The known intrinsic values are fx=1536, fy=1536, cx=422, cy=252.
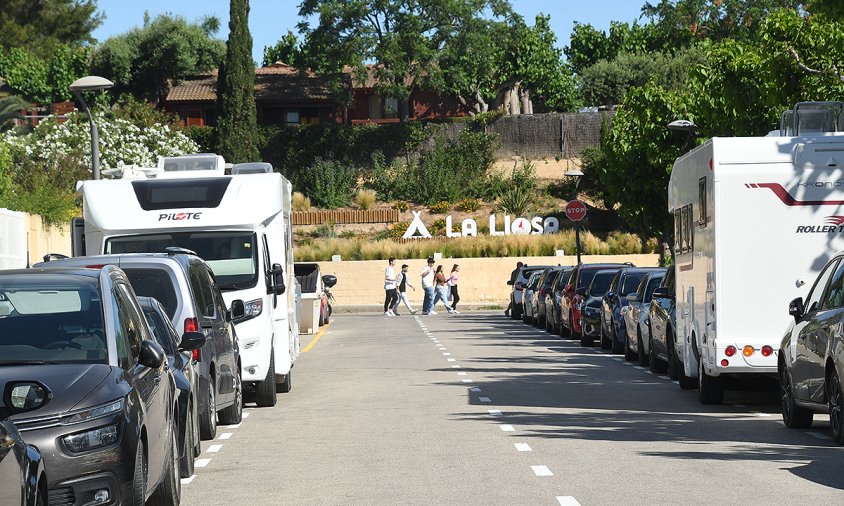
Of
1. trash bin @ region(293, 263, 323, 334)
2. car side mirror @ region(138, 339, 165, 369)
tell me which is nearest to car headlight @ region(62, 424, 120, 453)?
car side mirror @ region(138, 339, 165, 369)

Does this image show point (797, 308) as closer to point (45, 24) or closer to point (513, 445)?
point (513, 445)

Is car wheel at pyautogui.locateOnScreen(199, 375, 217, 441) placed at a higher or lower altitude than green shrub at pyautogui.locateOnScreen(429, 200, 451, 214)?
lower

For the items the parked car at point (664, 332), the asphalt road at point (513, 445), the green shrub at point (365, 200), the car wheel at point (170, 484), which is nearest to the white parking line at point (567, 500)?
the asphalt road at point (513, 445)

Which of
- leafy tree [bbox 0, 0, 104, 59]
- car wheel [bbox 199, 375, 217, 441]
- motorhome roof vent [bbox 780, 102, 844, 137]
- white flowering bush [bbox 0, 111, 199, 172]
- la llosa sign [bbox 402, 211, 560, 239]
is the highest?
leafy tree [bbox 0, 0, 104, 59]

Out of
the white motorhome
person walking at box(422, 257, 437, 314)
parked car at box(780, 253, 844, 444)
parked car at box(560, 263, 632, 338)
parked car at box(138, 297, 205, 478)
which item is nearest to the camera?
parked car at box(138, 297, 205, 478)

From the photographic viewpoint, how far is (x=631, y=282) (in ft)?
94.9

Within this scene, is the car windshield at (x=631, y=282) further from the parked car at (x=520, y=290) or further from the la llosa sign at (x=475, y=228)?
the la llosa sign at (x=475, y=228)

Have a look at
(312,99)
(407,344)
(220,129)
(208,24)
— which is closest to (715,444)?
(407,344)

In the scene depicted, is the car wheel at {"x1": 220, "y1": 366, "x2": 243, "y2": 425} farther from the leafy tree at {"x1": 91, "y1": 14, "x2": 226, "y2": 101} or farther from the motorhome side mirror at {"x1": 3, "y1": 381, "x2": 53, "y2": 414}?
the leafy tree at {"x1": 91, "y1": 14, "x2": 226, "y2": 101}

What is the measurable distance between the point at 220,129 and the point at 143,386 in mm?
68361

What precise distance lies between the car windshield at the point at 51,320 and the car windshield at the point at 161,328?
7.34 feet

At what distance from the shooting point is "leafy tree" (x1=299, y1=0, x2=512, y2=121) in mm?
80000

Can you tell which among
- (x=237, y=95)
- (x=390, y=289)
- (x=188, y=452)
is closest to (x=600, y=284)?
(x=390, y=289)

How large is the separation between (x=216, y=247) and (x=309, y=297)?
2165cm
